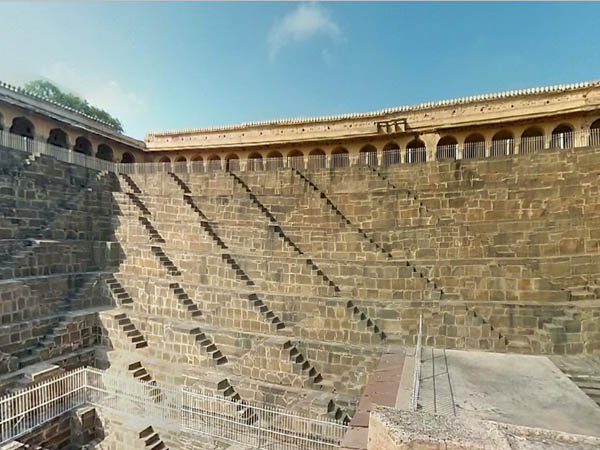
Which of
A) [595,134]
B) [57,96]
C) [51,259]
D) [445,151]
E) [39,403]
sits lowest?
[39,403]

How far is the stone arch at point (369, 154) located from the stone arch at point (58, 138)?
1970cm

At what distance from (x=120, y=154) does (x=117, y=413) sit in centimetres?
2110

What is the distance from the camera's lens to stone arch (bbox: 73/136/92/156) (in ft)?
70.5

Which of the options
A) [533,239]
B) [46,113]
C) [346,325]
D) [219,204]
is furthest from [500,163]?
[46,113]

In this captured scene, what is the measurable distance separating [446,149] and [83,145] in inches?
987

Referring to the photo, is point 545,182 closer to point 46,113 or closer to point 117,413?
point 117,413

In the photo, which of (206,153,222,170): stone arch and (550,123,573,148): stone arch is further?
(206,153,222,170): stone arch

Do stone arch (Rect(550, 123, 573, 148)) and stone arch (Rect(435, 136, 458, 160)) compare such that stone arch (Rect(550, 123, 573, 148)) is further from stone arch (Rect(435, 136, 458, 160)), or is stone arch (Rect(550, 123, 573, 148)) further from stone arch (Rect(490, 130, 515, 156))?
stone arch (Rect(435, 136, 458, 160))

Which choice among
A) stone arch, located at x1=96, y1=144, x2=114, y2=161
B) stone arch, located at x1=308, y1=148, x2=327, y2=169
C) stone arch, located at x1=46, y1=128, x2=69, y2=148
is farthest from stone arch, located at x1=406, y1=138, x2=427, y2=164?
stone arch, located at x1=46, y1=128, x2=69, y2=148

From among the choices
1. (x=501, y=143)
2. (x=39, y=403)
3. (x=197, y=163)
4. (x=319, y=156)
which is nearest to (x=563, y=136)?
(x=501, y=143)

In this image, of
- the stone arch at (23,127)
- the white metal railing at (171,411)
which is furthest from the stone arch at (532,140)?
the stone arch at (23,127)

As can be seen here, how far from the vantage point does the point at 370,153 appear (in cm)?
2031

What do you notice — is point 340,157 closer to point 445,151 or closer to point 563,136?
point 445,151

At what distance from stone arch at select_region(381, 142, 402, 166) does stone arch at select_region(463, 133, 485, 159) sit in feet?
12.3
